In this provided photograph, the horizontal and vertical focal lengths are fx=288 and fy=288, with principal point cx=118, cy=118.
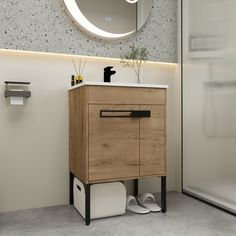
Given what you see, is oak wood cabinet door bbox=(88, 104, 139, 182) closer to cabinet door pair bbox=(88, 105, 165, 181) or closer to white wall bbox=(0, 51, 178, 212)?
cabinet door pair bbox=(88, 105, 165, 181)

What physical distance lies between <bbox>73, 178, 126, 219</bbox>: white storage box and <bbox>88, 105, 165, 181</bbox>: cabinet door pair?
13 centimetres

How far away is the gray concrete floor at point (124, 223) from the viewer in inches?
70.6

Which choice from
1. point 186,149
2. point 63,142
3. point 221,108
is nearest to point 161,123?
point 221,108

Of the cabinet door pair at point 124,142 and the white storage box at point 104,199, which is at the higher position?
the cabinet door pair at point 124,142

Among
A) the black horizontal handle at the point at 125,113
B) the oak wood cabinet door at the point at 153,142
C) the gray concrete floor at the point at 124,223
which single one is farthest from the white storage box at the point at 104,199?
the black horizontal handle at the point at 125,113

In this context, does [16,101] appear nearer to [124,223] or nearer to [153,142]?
[153,142]

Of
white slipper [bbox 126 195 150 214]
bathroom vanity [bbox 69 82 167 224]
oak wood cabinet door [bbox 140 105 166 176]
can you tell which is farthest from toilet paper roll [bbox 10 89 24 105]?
white slipper [bbox 126 195 150 214]

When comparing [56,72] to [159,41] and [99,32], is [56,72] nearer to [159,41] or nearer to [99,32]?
[99,32]

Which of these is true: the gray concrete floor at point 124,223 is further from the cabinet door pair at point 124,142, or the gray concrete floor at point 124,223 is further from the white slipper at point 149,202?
the cabinet door pair at point 124,142

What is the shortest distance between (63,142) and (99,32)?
3.15ft

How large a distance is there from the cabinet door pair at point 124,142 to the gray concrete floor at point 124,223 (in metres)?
0.31

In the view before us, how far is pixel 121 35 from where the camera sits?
8.16 ft

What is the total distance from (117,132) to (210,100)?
0.84m

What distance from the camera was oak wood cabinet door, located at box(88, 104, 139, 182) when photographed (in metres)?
1.88
